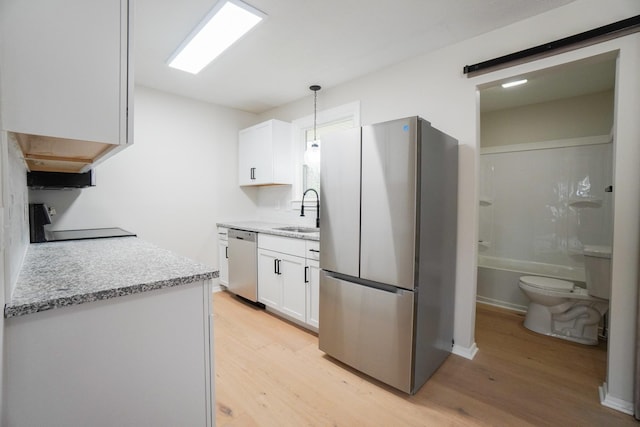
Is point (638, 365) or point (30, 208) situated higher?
point (30, 208)

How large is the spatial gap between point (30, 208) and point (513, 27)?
146 inches

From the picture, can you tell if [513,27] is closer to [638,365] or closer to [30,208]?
[638,365]

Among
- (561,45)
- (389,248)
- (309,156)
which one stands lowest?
(389,248)

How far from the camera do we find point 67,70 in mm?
849

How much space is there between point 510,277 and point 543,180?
4.08 feet

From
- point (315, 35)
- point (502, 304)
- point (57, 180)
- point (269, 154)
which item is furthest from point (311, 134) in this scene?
point (502, 304)

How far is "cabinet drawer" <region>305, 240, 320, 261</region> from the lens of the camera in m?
2.47

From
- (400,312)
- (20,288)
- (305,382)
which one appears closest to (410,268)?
(400,312)

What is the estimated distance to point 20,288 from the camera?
0.93m

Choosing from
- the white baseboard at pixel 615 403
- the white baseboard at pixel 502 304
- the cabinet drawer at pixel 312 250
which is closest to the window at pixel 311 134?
the cabinet drawer at pixel 312 250

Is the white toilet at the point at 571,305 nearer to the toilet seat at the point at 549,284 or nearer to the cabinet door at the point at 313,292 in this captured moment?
the toilet seat at the point at 549,284

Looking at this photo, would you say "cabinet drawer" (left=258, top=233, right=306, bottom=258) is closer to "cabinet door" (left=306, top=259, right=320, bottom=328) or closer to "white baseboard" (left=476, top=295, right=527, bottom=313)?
"cabinet door" (left=306, top=259, right=320, bottom=328)

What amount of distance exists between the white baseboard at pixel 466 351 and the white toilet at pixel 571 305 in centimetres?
90

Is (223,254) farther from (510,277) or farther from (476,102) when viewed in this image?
(510,277)
